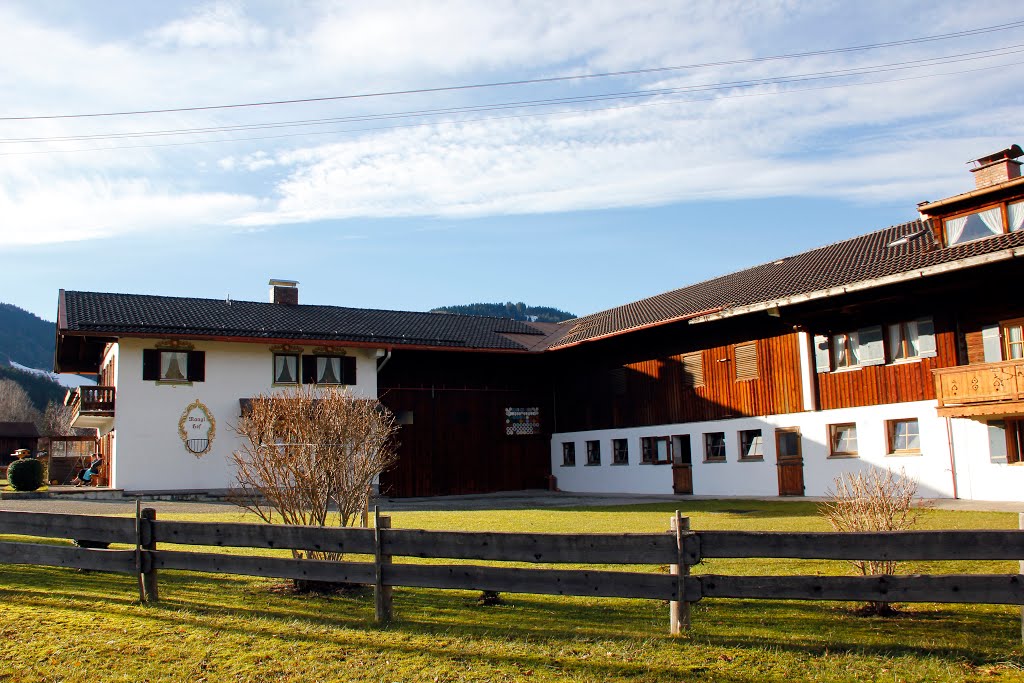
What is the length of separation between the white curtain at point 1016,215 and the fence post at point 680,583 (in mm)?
17192

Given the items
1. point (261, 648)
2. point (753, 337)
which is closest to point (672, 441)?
point (753, 337)

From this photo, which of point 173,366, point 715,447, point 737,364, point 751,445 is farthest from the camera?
point 173,366

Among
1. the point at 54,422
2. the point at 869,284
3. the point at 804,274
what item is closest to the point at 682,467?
the point at 804,274

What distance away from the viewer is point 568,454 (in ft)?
110

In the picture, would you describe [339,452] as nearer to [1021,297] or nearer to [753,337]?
[1021,297]

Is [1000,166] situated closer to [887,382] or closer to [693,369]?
[887,382]

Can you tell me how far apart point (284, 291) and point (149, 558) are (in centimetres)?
2677

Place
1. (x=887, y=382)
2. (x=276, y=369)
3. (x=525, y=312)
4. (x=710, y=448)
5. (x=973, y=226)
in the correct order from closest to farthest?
(x=973, y=226), (x=887, y=382), (x=710, y=448), (x=276, y=369), (x=525, y=312)

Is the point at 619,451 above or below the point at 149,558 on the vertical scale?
above

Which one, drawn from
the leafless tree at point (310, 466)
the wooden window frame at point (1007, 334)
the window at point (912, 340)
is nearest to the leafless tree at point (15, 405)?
the window at point (912, 340)

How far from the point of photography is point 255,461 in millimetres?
10516

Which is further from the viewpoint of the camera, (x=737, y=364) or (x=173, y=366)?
(x=173, y=366)

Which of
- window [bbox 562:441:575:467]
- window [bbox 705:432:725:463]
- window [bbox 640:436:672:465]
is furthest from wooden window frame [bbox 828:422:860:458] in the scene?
window [bbox 562:441:575:467]

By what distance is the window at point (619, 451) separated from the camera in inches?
1208
